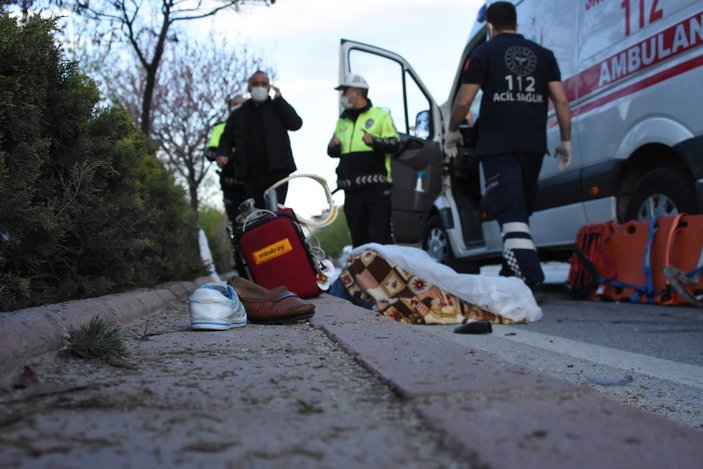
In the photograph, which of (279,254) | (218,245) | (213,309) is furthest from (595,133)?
(218,245)

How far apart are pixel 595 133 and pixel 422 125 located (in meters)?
2.30

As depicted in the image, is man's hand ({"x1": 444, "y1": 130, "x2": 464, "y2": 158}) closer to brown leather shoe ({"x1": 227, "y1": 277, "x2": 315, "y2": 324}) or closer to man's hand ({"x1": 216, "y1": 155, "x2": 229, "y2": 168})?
man's hand ({"x1": 216, "y1": 155, "x2": 229, "y2": 168})

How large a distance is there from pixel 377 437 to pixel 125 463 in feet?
1.57

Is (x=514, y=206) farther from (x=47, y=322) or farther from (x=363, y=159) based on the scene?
(x=47, y=322)

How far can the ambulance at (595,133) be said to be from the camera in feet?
15.7

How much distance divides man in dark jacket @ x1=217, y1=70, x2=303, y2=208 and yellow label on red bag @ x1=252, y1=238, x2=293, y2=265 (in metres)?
1.75

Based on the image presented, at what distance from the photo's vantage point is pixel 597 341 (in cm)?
392

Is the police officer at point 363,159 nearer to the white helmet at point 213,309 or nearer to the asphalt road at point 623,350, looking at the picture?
the asphalt road at point 623,350

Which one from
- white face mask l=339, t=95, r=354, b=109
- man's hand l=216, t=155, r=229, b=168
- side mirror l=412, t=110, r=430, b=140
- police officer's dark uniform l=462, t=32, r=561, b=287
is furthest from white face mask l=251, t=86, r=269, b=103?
police officer's dark uniform l=462, t=32, r=561, b=287

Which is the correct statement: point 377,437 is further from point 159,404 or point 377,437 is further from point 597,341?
point 597,341

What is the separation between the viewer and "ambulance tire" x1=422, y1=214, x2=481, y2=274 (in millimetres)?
7648

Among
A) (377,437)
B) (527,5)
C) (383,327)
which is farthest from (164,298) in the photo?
(527,5)

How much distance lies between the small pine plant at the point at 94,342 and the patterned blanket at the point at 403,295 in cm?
275

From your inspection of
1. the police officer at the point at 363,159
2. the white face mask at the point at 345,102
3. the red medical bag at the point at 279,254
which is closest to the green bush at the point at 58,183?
the red medical bag at the point at 279,254
